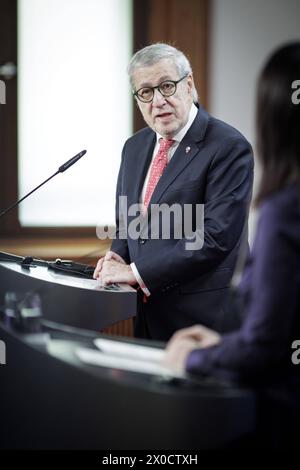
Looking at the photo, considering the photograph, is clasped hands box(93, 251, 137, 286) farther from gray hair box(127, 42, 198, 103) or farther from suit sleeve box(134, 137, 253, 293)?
gray hair box(127, 42, 198, 103)

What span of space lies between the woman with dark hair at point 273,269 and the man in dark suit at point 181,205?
837 millimetres

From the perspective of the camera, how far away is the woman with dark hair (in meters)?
1.06

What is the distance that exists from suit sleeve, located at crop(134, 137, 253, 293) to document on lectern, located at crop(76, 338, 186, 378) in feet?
2.41

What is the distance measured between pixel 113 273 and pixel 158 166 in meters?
0.39

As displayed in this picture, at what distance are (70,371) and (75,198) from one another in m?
2.40

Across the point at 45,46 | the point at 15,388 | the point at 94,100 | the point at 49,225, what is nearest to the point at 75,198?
the point at 49,225

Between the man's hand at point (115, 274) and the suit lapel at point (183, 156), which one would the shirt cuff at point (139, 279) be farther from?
the suit lapel at point (183, 156)

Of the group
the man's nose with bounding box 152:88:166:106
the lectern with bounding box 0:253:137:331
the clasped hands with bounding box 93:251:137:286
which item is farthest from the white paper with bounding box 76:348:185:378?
the man's nose with bounding box 152:88:166:106

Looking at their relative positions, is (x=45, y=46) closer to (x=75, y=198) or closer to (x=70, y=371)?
(x=75, y=198)

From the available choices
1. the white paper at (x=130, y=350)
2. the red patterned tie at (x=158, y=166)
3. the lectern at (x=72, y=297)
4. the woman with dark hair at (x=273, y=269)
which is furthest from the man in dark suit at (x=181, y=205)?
the woman with dark hair at (x=273, y=269)

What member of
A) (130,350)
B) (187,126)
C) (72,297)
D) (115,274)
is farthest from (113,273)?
(130,350)

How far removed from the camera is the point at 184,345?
1.18 metres

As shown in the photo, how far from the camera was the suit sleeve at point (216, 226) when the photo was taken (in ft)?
6.49

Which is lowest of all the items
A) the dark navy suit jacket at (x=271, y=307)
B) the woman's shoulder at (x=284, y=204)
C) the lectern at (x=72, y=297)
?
the lectern at (x=72, y=297)
